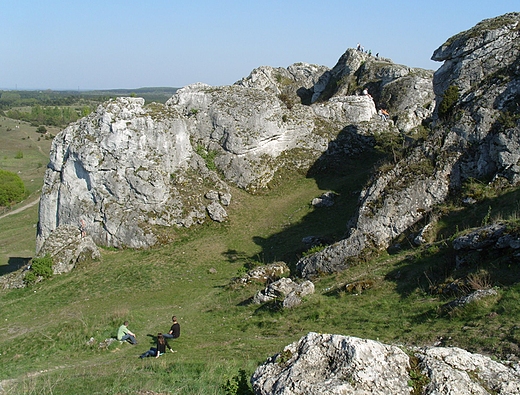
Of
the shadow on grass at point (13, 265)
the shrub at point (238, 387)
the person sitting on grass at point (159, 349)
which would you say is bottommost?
the shadow on grass at point (13, 265)

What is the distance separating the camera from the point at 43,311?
25.8 m

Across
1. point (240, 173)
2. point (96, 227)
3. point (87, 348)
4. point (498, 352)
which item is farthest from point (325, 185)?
A: point (498, 352)

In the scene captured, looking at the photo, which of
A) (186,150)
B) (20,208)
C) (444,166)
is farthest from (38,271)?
(20,208)

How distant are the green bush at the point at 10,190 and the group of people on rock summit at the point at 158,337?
212ft

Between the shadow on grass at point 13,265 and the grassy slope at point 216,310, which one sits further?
the shadow on grass at point 13,265

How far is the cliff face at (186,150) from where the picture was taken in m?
35.5

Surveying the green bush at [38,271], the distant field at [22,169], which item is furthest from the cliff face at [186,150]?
the distant field at [22,169]

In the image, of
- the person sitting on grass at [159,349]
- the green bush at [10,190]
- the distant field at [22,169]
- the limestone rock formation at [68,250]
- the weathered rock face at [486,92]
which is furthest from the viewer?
the green bush at [10,190]

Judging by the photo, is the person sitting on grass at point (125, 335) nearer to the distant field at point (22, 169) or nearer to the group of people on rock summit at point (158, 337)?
the group of people on rock summit at point (158, 337)

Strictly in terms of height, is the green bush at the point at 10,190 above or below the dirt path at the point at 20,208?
above

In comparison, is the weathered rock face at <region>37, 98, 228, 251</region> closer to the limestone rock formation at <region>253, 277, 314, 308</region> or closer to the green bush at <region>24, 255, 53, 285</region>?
the green bush at <region>24, 255, 53, 285</region>

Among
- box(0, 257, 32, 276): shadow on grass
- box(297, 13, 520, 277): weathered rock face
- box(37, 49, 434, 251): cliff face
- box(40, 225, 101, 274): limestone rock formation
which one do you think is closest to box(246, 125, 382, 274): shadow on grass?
box(37, 49, 434, 251): cliff face

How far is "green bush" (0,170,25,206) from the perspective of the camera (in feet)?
237

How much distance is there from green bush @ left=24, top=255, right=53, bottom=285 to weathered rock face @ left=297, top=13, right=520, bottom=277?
18396mm
